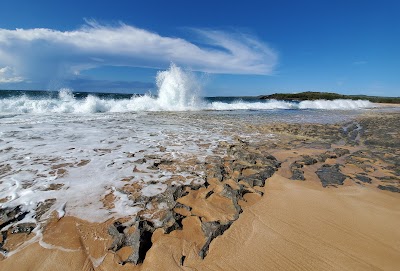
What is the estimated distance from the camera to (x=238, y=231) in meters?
2.62

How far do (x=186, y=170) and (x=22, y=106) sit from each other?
1679 cm

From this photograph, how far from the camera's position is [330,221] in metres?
2.84

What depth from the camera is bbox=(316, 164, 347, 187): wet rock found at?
4020 mm

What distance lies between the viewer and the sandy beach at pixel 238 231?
7.13ft

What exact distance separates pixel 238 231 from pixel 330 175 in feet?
8.44

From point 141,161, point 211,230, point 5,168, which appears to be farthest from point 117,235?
point 5,168

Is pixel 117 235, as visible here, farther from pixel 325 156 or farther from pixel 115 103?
pixel 115 103

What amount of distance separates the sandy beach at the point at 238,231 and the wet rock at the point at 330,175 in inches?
1.3

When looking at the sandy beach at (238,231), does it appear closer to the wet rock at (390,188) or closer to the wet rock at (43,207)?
the wet rock at (390,188)

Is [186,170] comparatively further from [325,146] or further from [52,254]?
[325,146]

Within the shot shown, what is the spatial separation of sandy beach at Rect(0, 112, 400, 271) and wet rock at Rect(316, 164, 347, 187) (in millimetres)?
34

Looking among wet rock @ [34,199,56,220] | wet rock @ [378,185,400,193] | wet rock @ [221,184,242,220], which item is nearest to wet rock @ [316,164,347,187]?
wet rock @ [378,185,400,193]

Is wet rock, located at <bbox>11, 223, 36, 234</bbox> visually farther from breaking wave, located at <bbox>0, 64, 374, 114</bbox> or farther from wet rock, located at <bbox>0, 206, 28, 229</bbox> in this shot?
breaking wave, located at <bbox>0, 64, 374, 114</bbox>

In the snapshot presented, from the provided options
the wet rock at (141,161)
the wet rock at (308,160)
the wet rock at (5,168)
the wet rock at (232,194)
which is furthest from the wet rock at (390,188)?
the wet rock at (5,168)
